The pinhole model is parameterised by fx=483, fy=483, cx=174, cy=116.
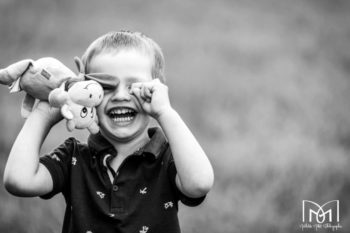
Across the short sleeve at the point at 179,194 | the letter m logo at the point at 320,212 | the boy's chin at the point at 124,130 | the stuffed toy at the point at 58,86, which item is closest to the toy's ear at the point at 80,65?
the stuffed toy at the point at 58,86

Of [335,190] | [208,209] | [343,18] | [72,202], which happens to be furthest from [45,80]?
[343,18]

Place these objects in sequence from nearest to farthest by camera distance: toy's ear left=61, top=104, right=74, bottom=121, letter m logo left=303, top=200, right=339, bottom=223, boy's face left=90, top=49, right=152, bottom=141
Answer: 1. toy's ear left=61, top=104, right=74, bottom=121
2. boy's face left=90, top=49, right=152, bottom=141
3. letter m logo left=303, top=200, right=339, bottom=223

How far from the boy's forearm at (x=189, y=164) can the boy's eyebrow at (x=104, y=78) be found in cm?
16

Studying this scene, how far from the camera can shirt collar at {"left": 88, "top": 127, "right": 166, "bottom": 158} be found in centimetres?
101

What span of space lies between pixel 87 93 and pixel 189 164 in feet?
0.78

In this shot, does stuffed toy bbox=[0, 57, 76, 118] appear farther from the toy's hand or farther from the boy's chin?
the boy's chin

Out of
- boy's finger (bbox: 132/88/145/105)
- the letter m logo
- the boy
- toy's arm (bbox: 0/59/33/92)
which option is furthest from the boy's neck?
the letter m logo

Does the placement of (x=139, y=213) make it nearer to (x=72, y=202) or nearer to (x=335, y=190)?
(x=72, y=202)

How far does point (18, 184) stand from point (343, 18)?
7.02 feet

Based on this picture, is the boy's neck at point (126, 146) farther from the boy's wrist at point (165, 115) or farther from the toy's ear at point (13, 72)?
the toy's ear at point (13, 72)

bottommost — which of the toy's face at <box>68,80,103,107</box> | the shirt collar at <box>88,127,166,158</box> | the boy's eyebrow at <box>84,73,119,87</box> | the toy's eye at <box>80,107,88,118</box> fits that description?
the shirt collar at <box>88,127,166,158</box>

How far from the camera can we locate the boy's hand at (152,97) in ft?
3.12

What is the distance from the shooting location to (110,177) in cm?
100

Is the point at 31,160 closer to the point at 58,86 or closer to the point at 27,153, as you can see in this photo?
the point at 27,153
